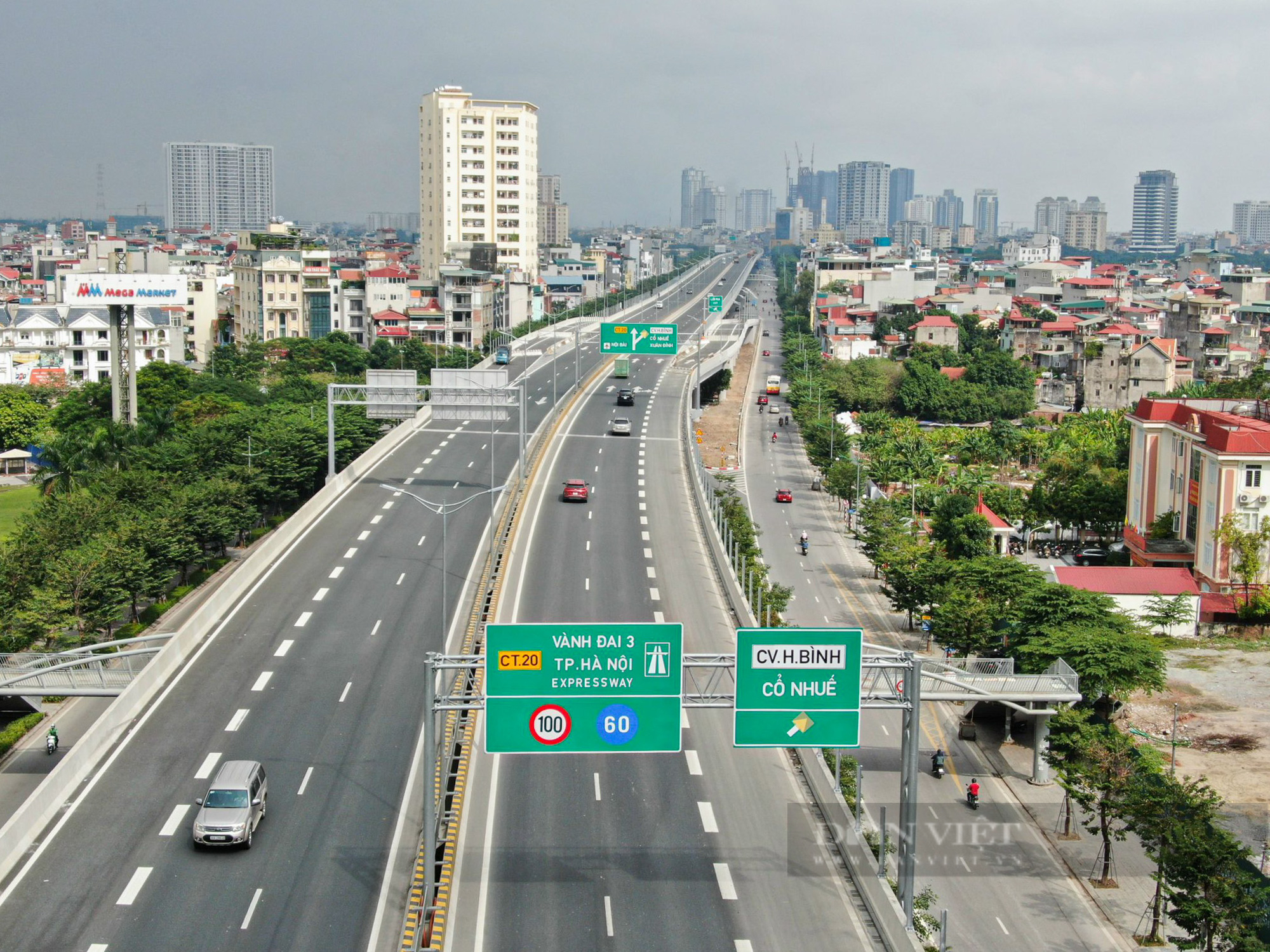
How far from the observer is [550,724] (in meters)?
24.5

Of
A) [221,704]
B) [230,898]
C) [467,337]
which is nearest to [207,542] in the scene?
[221,704]

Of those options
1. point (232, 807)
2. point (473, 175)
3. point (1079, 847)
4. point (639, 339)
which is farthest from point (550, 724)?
point (473, 175)

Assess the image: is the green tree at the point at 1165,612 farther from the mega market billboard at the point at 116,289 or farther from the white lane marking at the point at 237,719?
the mega market billboard at the point at 116,289

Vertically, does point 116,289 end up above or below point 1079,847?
above

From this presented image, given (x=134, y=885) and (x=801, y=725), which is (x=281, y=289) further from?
(x=801, y=725)

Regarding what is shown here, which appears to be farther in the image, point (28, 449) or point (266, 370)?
point (266, 370)

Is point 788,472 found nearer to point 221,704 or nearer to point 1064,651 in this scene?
point 1064,651

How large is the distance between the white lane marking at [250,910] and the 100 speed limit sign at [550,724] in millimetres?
5708

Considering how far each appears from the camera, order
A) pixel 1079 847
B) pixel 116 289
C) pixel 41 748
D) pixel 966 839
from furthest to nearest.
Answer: pixel 116 289 → pixel 41 748 → pixel 1079 847 → pixel 966 839

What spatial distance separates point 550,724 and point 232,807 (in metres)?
6.86

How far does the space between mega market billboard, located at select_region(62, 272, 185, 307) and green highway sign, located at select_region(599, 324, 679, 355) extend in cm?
2383

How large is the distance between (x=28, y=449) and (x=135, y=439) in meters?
30.4

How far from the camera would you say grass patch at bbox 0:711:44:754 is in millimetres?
34906

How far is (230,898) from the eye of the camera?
24.1 m
